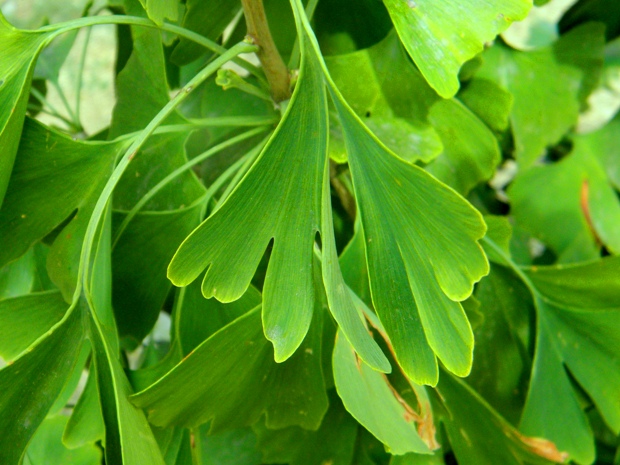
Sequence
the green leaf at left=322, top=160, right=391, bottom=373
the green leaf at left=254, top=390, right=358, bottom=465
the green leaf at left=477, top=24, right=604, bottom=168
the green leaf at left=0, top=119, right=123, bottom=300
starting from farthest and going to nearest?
the green leaf at left=477, top=24, right=604, bottom=168
the green leaf at left=254, top=390, right=358, bottom=465
the green leaf at left=0, top=119, right=123, bottom=300
the green leaf at left=322, top=160, right=391, bottom=373

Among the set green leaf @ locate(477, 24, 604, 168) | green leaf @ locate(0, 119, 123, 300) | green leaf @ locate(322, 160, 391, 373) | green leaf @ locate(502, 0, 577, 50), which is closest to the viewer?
green leaf @ locate(322, 160, 391, 373)

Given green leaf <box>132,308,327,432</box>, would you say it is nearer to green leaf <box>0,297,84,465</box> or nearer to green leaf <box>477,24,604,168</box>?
green leaf <box>0,297,84,465</box>

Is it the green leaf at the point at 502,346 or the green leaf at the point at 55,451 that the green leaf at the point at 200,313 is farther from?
the green leaf at the point at 502,346

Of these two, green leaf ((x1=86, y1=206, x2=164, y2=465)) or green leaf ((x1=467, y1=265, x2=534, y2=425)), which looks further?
green leaf ((x1=467, y1=265, x2=534, y2=425))

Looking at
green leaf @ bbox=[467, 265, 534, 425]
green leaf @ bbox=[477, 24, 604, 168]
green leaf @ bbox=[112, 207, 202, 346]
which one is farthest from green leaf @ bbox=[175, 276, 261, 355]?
green leaf @ bbox=[477, 24, 604, 168]

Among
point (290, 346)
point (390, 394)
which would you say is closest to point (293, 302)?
point (290, 346)

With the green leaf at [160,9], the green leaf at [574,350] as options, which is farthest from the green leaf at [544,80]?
the green leaf at [160,9]

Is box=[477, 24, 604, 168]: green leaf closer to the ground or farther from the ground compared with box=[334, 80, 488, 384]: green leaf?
closer to the ground
